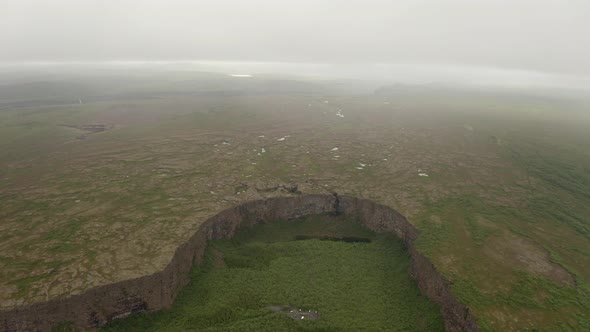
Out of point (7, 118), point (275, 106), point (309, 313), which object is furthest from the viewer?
point (275, 106)

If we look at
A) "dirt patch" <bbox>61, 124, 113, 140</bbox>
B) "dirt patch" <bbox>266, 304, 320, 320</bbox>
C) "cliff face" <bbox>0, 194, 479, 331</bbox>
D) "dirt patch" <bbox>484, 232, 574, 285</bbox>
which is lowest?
"dirt patch" <bbox>266, 304, 320, 320</bbox>

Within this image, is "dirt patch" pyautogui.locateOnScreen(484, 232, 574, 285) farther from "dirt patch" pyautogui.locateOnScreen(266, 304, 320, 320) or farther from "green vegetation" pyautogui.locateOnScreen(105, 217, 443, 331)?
"dirt patch" pyautogui.locateOnScreen(266, 304, 320, 320)

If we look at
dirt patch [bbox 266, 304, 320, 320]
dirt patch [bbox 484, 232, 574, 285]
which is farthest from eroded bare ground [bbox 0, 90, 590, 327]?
dirt patch [bbox 266, 304, 320, 320]

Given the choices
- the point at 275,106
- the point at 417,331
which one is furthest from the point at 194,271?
the point at 275,106

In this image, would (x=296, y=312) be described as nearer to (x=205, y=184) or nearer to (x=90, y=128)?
(x=205, y=184)

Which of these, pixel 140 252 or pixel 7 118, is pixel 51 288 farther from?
pixel 7 118

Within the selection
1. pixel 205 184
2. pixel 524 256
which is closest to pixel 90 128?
pixel 205 184
